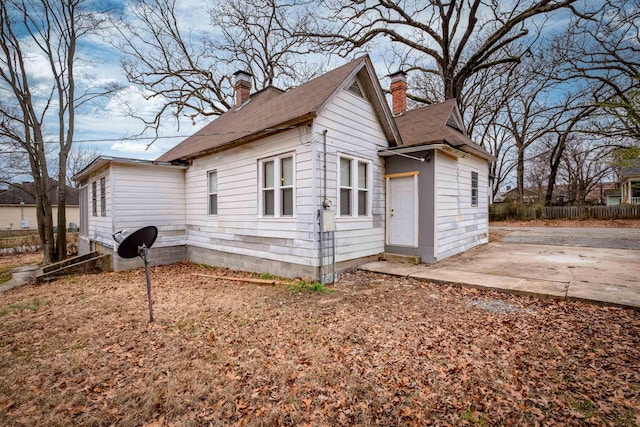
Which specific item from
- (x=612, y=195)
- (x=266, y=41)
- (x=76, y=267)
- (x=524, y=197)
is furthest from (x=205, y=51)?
(x=612, y=195)

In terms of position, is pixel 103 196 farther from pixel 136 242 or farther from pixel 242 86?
pixel 136 242

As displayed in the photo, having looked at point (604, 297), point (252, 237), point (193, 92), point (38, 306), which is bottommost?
point (38, 306)

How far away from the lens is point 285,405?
2.73 meters

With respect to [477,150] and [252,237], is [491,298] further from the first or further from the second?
[477,150]

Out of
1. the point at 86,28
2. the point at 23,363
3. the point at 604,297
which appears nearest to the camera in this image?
the point at 23,363

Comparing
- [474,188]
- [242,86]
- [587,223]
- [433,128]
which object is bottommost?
[587,223]

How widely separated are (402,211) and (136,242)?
664 centimetres

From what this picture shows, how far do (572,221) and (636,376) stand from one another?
77.0 feet

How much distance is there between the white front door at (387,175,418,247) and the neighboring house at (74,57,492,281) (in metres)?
0.03

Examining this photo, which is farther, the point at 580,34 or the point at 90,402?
the point at 580,34

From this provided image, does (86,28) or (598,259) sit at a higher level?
(86,28)

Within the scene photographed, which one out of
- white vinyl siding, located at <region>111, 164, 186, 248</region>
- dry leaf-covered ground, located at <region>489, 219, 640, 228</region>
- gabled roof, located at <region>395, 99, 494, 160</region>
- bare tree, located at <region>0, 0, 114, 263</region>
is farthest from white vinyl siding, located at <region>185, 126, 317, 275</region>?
dry leaf-covered ground, located at <region>489, 219, 640, 228</region>

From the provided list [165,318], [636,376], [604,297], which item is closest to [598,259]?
[604,297]

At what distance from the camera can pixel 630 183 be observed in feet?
94.9
